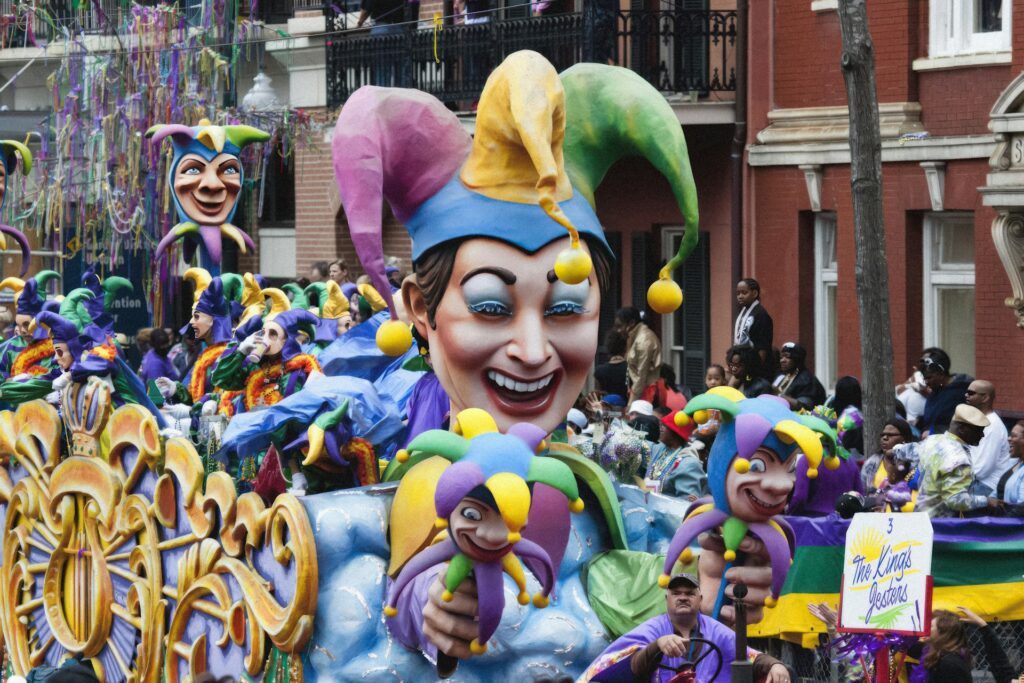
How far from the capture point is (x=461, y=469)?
6965 mm

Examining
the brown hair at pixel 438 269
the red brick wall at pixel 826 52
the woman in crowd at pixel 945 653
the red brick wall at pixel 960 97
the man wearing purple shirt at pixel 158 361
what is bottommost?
the woman in crowd at pixel 945 653

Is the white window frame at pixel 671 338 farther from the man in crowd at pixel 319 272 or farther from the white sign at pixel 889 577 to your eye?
the white sign at pixel 889 577

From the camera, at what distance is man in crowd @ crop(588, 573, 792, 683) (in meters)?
7.00

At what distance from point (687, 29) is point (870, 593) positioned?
37.7 ft

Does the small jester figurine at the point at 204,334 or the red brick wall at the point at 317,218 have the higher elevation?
the red brick wall at the point at 317,218

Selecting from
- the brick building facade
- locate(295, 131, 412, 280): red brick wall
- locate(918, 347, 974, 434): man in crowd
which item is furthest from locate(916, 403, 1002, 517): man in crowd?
locate(295, 131, 412, 280): red brick wall

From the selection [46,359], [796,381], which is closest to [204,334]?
[46,359]

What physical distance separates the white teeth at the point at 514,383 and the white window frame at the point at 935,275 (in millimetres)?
8867

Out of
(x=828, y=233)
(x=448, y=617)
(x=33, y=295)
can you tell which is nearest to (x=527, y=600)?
(x=448, y=617)

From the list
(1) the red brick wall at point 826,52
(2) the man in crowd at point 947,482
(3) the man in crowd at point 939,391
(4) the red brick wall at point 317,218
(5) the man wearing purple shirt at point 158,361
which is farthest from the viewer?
(4) the red brick wall at point 317,218

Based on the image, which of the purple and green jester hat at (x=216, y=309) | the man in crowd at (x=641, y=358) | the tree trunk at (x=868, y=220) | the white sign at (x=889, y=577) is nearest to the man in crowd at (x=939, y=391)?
the tree trunk at (x=868, y=220)

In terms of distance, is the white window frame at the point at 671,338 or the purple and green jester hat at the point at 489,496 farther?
the white window frame at the point at 671,338

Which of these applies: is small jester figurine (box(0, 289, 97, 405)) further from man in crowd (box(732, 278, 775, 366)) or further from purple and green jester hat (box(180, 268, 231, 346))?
man in crowd (box(732, 278, 775, 366))

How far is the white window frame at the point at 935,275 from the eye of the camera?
16.4 metres
